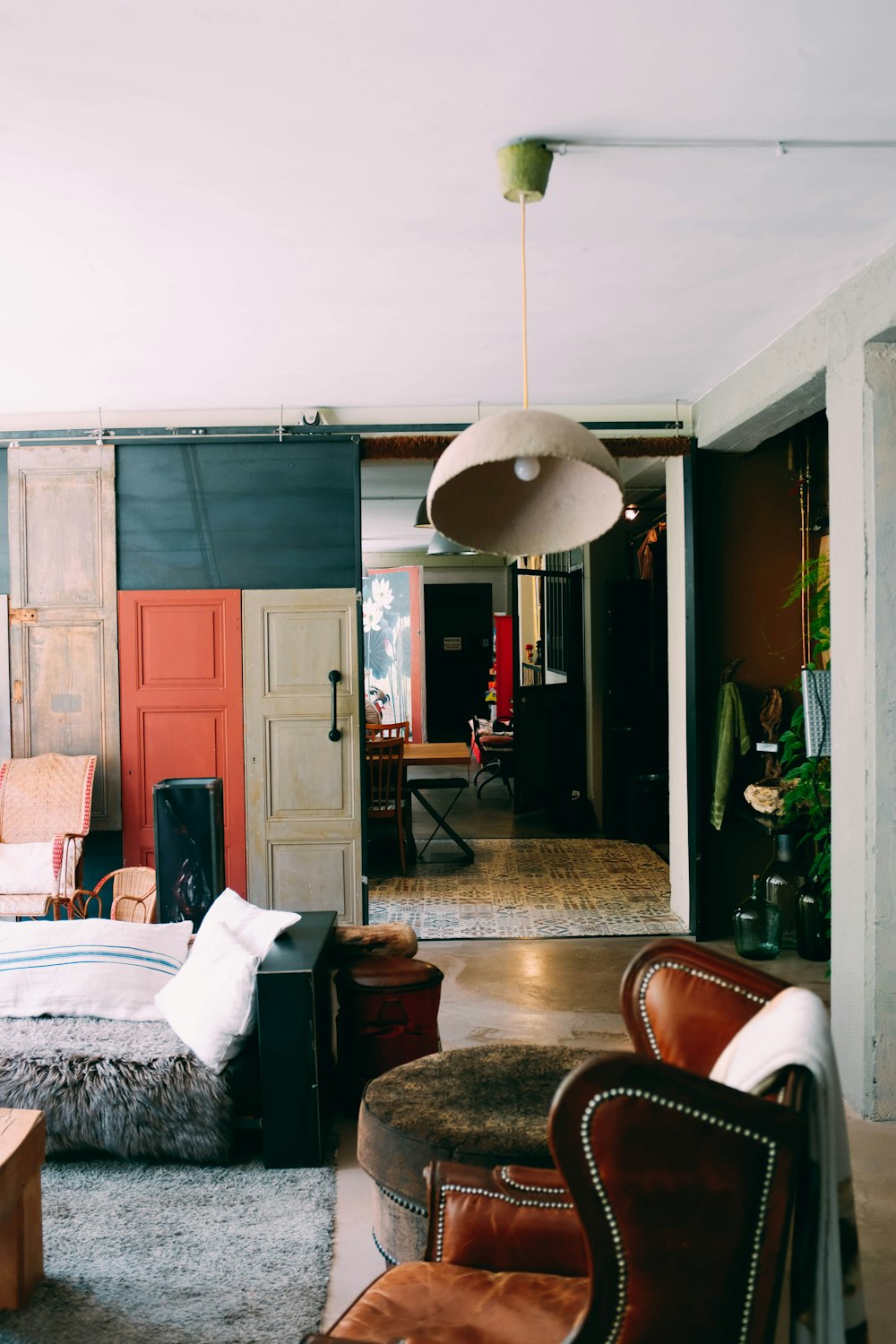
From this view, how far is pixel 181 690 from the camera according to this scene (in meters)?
6.09

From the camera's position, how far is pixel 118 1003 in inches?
150

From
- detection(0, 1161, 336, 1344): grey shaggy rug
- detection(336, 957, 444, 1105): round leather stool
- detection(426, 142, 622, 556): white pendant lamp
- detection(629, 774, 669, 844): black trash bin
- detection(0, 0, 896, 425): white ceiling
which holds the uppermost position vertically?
detection(0, 0, 896, 425): white ceiling

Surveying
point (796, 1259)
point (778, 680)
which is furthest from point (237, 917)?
point (778, 680)

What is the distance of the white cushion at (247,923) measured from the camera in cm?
374

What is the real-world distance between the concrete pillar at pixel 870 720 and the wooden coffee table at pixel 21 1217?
9.09ft

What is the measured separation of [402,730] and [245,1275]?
217 inches

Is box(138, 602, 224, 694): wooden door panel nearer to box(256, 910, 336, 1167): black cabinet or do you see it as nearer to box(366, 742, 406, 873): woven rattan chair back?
box(366, 742, 406, 873): woven rattan chair back

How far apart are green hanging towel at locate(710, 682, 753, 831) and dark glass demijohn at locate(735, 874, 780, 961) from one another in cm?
55

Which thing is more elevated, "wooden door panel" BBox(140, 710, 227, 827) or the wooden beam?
the wooden beam

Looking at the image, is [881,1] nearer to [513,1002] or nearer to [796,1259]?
[796,1259]

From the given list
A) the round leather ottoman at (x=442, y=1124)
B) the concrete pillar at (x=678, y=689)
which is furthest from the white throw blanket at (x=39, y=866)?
the concrete pillar at (x=678, y=689)

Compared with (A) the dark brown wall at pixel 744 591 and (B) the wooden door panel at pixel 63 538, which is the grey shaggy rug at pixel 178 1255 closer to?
(B) the wooden door panel at pixel 63 538

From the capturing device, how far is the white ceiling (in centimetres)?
233

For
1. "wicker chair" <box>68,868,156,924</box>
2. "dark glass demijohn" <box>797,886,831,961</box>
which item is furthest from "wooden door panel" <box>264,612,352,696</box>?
"dark glass demijohn" <box>797,886,831,961</box>
